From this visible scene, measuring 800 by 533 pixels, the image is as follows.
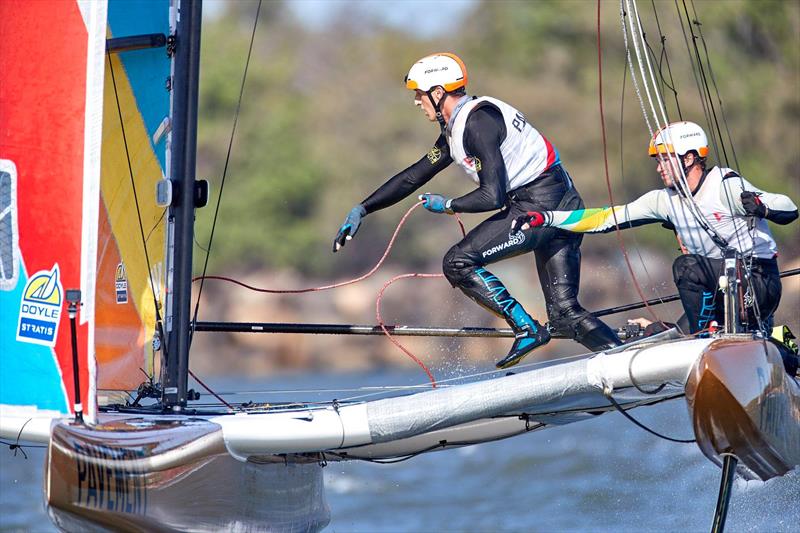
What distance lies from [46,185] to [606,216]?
2264 millimetres

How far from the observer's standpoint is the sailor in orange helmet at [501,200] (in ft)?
18.4

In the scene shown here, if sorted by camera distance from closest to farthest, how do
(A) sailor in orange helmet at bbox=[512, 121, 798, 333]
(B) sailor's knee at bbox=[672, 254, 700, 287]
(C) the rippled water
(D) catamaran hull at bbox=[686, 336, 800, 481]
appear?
(D) catamaran hull at bbox=[686, 336, 800, 481]
(A) sailor in orange helmet at bbox=[512, 121, 798, 333]
(B) sailor's knee at bbox=[672, 254, 700, 287]
(C) the rippled water

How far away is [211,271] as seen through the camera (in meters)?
26.3

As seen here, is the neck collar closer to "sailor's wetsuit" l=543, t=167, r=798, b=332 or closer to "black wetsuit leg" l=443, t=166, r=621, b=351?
"black wetsuit leg" l=443, t=166, r=621, b=351

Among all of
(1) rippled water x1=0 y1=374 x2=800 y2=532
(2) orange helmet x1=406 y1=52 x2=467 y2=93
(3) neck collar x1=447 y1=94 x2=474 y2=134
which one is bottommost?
(1) rippled water x1=0 y1=374 x2=800 y2=532

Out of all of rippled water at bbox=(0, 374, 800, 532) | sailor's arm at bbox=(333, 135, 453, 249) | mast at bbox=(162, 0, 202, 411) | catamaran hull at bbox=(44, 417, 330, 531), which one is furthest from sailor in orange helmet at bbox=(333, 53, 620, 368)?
rippled water at bbox=(0, 374, 800, 532)

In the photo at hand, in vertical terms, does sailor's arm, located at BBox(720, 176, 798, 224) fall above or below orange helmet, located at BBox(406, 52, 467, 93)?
below

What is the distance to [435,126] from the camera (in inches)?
1091

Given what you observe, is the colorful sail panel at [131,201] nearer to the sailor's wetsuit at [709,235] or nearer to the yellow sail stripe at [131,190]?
the yellow sail stripe at [131,190]

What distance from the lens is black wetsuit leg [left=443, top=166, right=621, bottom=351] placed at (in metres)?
5.65

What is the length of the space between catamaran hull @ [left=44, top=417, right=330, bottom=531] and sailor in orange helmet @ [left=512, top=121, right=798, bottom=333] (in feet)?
5.27

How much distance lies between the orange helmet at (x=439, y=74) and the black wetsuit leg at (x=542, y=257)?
1.79ft

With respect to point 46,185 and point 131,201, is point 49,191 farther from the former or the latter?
point 131,201

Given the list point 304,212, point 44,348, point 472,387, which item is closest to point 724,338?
point 472,387
